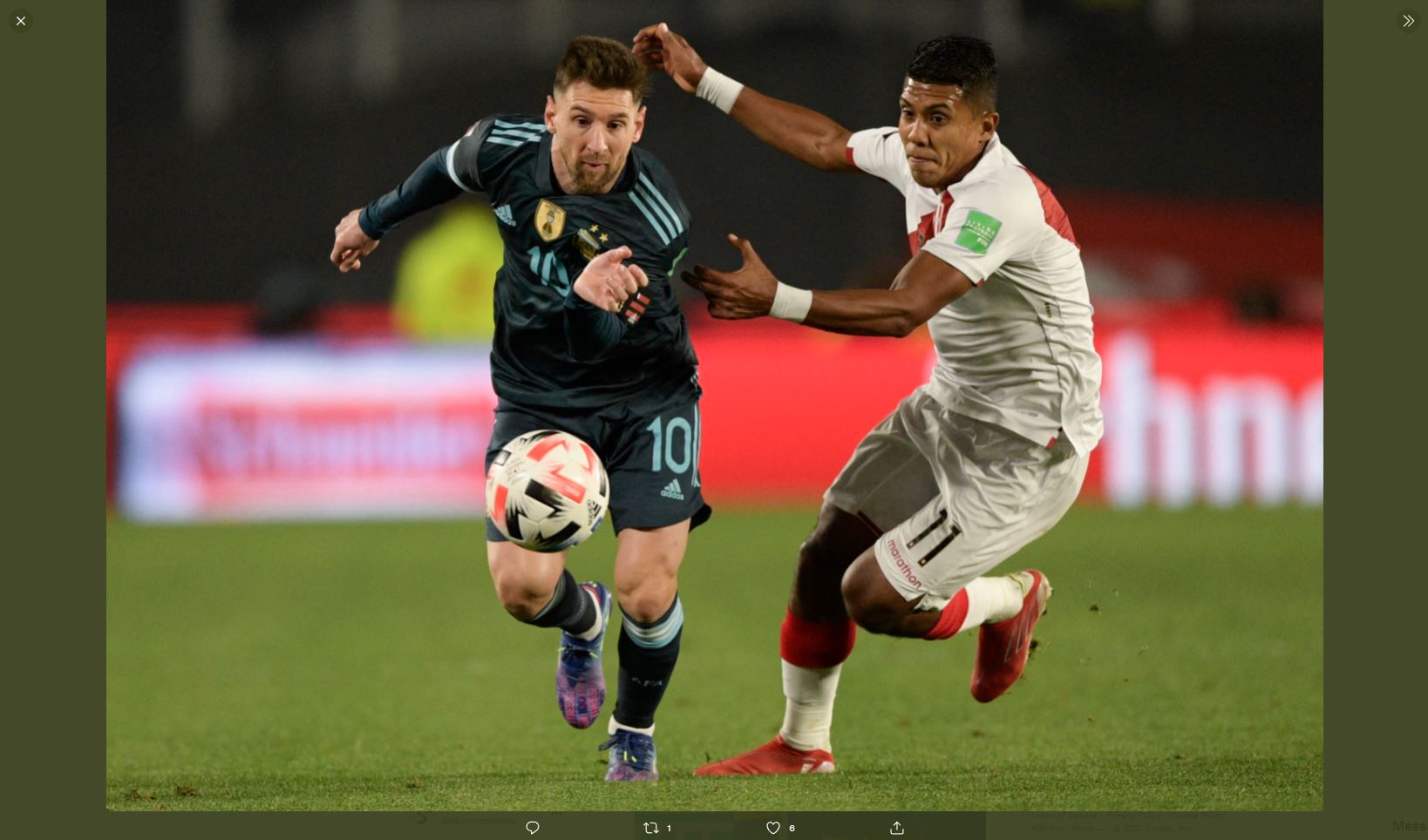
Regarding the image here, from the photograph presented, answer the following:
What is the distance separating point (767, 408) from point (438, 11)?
19.7ft

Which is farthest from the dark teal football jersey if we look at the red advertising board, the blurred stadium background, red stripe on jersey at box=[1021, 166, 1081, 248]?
the red advertising board

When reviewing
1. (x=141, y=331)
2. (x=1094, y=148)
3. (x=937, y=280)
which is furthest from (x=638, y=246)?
(x=1094, y=148)

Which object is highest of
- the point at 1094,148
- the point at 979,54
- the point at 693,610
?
the point at 1094,148

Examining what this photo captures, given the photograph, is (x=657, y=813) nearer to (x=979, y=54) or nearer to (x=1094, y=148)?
(x=979, y=54)

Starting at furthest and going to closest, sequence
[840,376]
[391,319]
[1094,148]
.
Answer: [1094,148]
[391,319]
[840,376]

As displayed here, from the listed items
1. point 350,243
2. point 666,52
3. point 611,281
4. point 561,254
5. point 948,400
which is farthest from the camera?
point 666,52

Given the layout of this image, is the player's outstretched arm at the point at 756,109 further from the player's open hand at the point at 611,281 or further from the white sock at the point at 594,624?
the white sock at the point at 594,624

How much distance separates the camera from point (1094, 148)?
698 inches

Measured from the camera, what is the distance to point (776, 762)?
18.2 ft

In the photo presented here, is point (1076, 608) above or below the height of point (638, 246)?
below

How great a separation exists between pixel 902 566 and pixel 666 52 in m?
1.84

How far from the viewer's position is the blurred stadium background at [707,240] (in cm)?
1230

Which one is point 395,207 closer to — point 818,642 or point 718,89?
point 718,89

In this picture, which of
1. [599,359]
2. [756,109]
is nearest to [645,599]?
[599,359]
